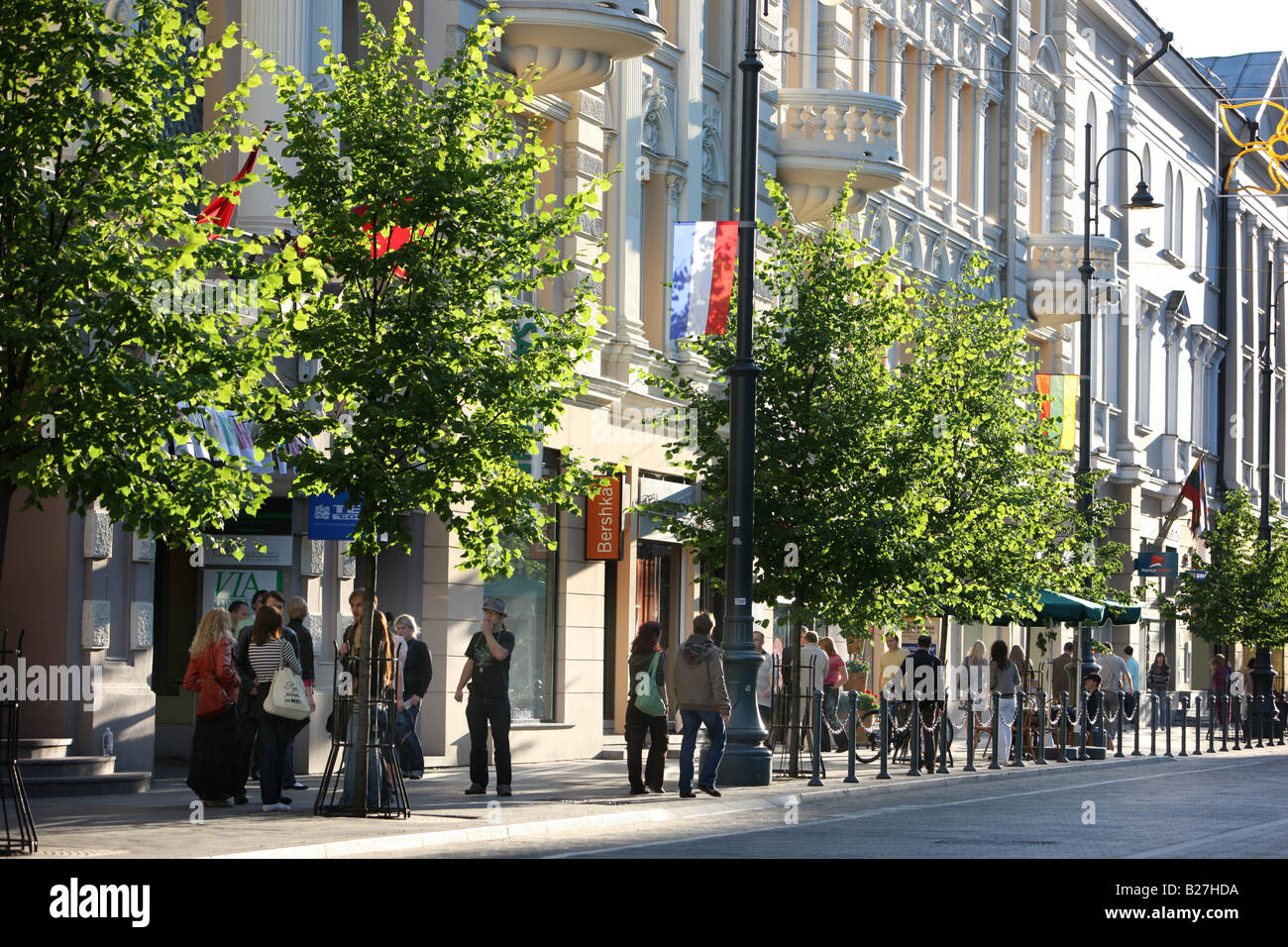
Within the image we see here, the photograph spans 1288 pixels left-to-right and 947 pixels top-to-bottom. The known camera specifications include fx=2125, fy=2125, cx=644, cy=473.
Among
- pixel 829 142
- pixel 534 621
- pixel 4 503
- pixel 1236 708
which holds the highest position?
pixel 829 142

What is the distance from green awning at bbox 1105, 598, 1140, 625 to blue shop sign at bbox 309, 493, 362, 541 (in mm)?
15021

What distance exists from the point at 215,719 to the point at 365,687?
4.69ft

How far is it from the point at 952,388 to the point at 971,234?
14.5m

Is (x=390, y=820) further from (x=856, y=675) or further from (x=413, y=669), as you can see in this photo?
(x=856, y=675)

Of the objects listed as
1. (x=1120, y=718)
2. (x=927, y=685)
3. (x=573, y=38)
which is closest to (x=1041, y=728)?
(x=1120, y=718)

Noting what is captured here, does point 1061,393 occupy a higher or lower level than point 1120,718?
higher

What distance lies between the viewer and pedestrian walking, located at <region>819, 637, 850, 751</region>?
30.3m

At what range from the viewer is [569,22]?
26.2 m

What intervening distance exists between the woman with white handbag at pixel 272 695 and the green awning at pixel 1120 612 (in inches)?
728

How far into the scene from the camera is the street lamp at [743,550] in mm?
22266

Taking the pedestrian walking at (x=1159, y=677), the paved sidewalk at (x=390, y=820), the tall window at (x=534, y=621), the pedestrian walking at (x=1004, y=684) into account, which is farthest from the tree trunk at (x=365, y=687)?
the pedestrian walking at (x=1159, y=677)

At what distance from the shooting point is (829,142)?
34.2m

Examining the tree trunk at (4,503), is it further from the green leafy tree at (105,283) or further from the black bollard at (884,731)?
the black bollard at (884,731)
